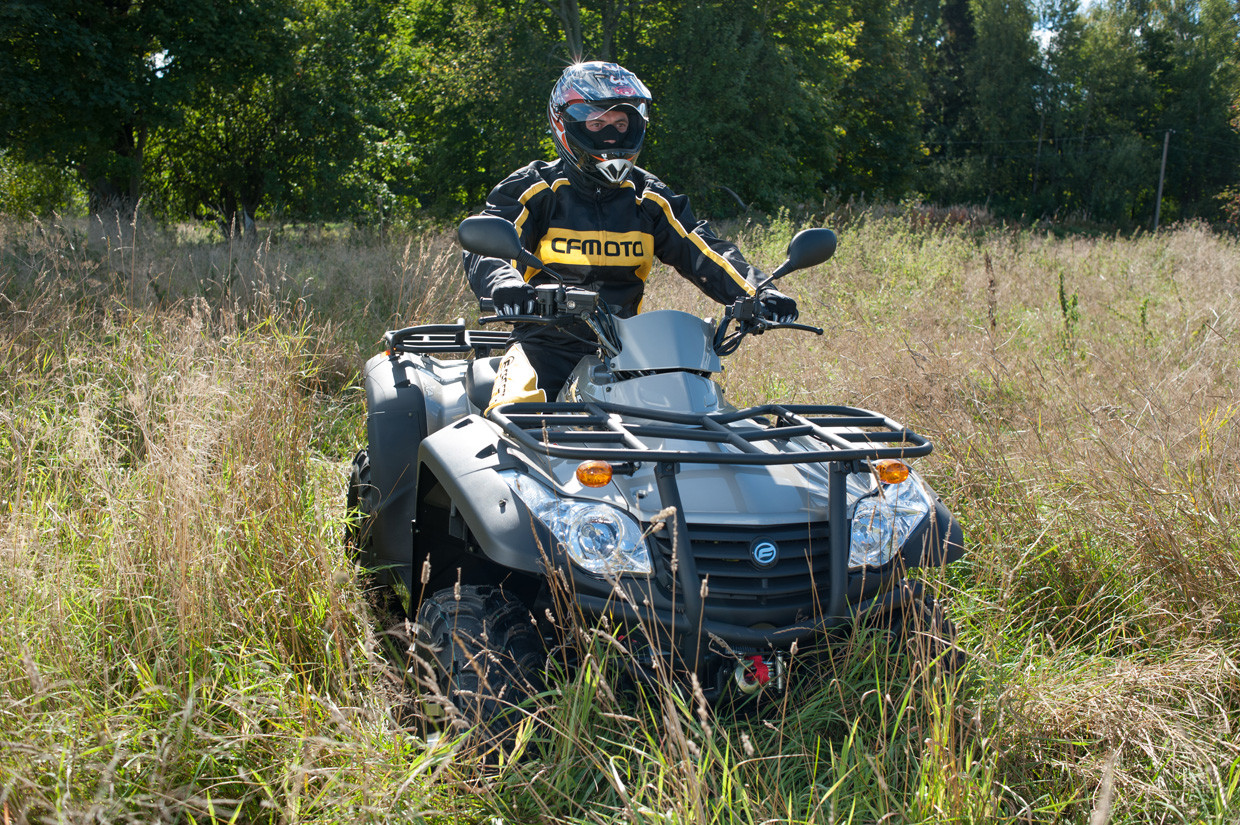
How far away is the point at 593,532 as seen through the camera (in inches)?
85.9

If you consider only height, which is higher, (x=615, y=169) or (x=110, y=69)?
(x=110, y=69)

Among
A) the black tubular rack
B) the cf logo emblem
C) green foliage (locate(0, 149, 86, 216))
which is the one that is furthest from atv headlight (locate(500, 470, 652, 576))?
green foliage (locate(0, 149, 86, 216))

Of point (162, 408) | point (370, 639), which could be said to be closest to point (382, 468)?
point (370, 639)

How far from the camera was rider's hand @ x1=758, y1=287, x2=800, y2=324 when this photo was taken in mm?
2998

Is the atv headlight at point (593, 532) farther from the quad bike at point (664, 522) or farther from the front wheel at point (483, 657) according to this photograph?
the front wheel at point (483, 657)

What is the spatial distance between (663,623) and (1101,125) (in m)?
53.5

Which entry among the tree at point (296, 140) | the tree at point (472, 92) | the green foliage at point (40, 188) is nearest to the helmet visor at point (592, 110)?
the tree at point (472, 92)

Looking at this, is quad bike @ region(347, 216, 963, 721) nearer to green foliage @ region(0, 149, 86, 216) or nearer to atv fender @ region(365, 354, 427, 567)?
atv fender @ region(365, 354, 427, 567)

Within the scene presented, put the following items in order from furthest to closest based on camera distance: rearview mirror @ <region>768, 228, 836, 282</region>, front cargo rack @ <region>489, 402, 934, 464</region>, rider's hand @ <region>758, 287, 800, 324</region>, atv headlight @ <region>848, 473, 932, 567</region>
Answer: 1. rider's hand @ <region>758, 287, 800, 324</region>
2. rearview mirror @ <region>768, 228, 836, 282</region>
3. atv headlight @ <region>848, 473, 932, 567</region>
4. front cargo rack @ <region>489, 402, 934, 464</region>

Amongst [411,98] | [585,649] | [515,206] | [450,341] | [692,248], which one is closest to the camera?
[585,649]

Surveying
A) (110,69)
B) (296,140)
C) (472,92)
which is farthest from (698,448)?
(296,140)

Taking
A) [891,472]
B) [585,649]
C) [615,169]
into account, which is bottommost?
[585,649]

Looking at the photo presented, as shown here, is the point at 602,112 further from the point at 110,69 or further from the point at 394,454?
the point at 110,69

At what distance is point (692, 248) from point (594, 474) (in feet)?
5.90
